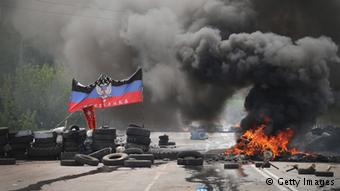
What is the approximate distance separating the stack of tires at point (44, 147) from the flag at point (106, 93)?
3.88 m

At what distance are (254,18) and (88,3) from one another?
60.2 ft

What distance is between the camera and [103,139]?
25281 millimetres

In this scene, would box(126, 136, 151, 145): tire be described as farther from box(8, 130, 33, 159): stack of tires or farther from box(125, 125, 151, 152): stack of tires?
box(8, 130, 33, 159): stack of tires

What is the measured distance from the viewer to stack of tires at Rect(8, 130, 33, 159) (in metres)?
24.3

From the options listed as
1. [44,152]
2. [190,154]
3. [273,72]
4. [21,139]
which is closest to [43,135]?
[44,152]

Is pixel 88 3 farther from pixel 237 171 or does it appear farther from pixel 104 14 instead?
pixel 237 171

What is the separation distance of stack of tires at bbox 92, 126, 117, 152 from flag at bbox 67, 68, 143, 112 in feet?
9.63

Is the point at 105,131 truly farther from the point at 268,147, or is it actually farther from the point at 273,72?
the point at 273,72

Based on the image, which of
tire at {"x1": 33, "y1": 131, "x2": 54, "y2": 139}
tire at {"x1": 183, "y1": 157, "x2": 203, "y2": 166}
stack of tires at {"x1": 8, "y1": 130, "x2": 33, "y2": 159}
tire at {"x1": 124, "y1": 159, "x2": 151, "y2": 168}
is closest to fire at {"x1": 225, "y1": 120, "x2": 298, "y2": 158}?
tire at {"x1": 183, "y1": 157, "x2": 203, "y2": 166}

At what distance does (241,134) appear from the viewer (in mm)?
26141

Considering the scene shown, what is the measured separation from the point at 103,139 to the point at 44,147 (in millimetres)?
3313

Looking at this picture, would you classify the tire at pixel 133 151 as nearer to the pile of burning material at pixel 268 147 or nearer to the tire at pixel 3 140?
the pile of burning material at pixel 268 147

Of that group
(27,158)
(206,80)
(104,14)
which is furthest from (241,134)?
(104,14)

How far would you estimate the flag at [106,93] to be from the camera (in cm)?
2777
